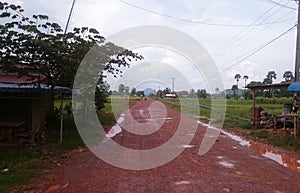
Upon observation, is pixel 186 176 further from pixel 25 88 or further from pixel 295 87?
pixel 295 87

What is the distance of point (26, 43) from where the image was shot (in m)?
10.5

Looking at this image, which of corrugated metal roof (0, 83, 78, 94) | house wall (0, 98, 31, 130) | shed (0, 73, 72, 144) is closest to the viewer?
corrugated metal roof (0, 83, 78, 94)

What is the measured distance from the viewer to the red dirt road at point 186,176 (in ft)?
21.2

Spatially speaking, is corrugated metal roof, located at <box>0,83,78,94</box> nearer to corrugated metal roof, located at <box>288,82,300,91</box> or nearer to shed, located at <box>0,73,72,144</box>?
shed, located at <box>0,73,72,144</box>

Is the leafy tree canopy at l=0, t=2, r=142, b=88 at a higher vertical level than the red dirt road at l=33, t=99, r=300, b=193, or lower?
higher

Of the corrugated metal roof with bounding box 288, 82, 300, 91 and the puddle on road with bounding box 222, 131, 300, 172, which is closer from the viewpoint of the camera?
the puddle on road with bounding box 222, 131, 300, 172

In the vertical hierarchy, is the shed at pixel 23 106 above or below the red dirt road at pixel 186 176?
above

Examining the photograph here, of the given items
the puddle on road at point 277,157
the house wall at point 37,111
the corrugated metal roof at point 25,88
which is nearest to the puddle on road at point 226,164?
the puddle on road at point 277,157

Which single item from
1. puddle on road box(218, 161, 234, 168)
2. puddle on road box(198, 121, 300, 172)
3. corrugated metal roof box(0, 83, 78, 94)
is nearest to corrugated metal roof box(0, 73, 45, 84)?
corrugated metal roof box(0, 83, 78, 94)

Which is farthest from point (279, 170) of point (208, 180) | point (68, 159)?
point (68, 159)

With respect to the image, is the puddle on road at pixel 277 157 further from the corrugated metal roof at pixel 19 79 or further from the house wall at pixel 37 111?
the house wall at pixel 37 111

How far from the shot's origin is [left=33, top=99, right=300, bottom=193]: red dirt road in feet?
21.2

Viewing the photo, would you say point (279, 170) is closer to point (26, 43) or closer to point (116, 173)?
point (116, 173)

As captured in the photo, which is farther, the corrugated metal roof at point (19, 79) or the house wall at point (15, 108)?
the house wall at point (15, 108)
